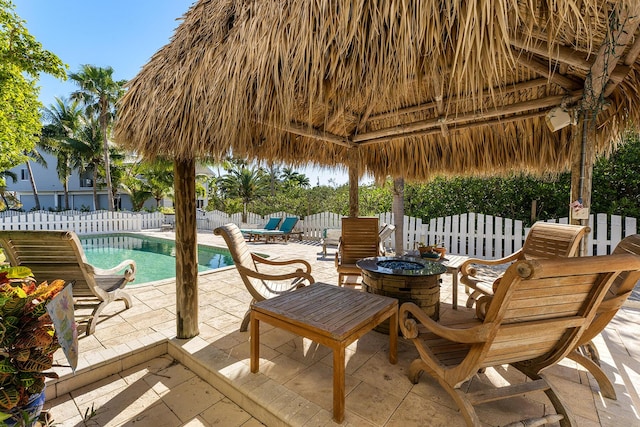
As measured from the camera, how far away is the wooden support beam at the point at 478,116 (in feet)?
9.06

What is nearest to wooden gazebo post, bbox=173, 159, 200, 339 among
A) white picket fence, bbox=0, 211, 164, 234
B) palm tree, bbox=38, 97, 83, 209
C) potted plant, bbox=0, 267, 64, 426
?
potted plant, bbox=0, 267, 64, 426

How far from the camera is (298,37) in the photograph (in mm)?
1690

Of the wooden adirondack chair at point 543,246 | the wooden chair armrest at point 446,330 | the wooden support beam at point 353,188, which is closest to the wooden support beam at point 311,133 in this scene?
the wooden support beam at point 353,188

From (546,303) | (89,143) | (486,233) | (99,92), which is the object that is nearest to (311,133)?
(546,303)

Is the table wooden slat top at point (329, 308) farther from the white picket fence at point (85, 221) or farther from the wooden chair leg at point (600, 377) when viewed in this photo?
the white picket fence at point (85, 221)

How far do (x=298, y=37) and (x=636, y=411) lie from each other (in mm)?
3238

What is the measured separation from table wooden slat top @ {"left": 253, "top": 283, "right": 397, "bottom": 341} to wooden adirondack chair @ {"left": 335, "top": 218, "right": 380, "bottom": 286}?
1.65 m

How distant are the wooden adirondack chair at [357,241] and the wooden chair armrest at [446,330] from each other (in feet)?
7.14

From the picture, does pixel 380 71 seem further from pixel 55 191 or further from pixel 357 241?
pixel 55 191

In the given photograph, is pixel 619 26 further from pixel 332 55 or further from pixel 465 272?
pixel 465 272

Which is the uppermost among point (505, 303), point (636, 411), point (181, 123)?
point (181, 123)

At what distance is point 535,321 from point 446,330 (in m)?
0.44

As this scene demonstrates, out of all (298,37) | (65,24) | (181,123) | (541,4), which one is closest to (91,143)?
(65,24)

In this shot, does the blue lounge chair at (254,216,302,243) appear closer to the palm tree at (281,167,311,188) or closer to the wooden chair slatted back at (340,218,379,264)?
the wooden chair slatted back at (340,218,379,264)
